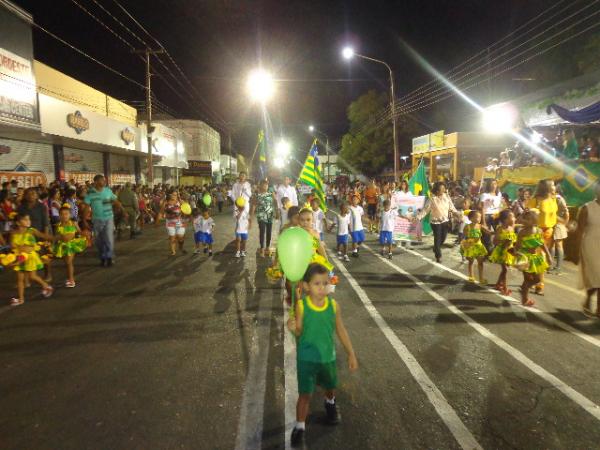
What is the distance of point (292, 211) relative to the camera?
20.7 feet

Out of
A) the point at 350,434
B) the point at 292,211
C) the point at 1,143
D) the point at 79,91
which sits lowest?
the point at 350,434

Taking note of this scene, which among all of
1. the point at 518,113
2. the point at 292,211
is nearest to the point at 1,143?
the point at 292,211

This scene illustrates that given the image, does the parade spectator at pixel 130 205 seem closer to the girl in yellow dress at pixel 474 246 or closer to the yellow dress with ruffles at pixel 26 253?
the yellow dress with ruffles at pixel 26 253

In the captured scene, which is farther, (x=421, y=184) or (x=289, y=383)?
(x=421, y=184)

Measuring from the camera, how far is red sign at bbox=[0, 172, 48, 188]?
15.1 meters

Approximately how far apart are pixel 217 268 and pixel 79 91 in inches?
789

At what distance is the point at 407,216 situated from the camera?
11.5 m

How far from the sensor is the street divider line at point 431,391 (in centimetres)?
315

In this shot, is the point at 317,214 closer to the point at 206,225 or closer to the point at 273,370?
the point at 206,225

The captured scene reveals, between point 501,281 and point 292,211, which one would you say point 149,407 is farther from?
point 501,281

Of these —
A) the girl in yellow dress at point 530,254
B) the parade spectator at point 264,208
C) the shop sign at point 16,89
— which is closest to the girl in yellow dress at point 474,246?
the girl in yellow dress at point 530,254

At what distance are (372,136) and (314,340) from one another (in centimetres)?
3909

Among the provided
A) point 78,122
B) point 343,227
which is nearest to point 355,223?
point 343,227

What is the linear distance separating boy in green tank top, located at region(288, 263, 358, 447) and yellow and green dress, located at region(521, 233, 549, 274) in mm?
4365
